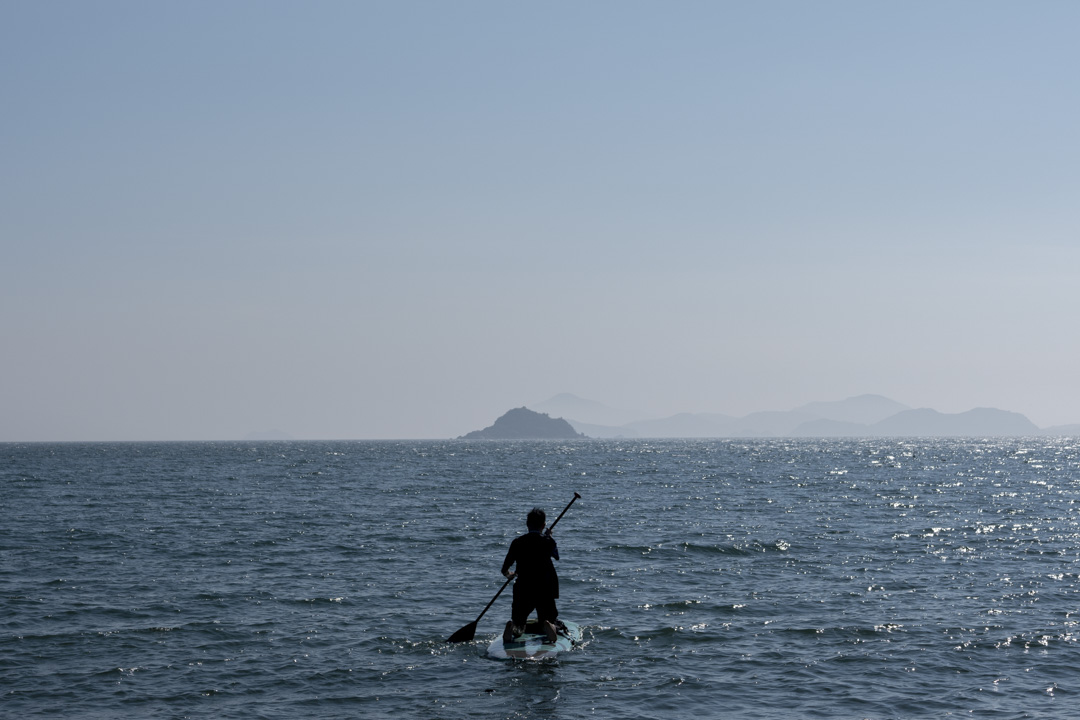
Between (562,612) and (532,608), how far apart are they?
393cm

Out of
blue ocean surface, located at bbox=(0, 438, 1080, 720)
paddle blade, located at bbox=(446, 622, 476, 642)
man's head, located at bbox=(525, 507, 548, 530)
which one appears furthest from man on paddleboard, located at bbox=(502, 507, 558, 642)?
paddle blade, located at bbox=(446, 622, 476, 642)

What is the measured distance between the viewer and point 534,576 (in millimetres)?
16328

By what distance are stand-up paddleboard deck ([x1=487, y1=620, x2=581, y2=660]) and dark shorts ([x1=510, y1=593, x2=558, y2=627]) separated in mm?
297

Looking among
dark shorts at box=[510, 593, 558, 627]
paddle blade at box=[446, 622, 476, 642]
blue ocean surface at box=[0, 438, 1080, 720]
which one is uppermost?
dark shorts at box=[510, 593, 558, 627]

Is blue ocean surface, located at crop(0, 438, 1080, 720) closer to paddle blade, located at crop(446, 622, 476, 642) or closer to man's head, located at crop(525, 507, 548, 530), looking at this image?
paddle blade, located at crop(446, 622, 476, 642)

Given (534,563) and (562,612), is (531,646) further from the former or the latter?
(562,612)

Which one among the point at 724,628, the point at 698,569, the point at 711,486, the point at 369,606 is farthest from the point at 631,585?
the point at 711,486

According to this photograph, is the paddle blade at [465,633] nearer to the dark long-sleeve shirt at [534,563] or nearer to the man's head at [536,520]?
the dark long-sleeve shirt at [534,563]

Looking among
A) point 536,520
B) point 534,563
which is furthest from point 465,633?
point 536,520

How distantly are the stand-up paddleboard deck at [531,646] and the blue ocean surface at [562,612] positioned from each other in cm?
19

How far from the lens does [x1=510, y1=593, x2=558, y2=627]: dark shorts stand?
1652cm

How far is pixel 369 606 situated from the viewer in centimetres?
2100

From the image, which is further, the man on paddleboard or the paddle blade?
the paddle blade

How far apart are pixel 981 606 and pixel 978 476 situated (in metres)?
69.8
